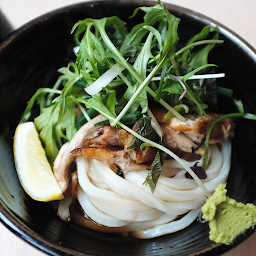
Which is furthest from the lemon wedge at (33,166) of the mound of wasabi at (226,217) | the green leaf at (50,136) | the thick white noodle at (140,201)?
the mound of wasabi at (226,217)

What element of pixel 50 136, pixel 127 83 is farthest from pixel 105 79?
pixel 50 136

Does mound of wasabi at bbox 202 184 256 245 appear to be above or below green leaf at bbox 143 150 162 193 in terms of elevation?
Result: below

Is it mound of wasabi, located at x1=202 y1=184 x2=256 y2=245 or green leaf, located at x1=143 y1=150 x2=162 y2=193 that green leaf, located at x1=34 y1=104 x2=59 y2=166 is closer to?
green leaf, located at x1=143 y1=150 x2=162 y2=193

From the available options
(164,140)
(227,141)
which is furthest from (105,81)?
(227,141)

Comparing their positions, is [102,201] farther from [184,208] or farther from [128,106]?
[128,106]

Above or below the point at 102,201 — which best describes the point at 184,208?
below

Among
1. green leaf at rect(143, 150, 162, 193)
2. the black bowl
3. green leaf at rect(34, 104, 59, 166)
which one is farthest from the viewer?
green leaf at rect(34, 104, 59, 166)

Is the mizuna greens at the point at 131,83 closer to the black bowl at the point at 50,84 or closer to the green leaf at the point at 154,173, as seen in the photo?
the green leaf at the point at 154,173

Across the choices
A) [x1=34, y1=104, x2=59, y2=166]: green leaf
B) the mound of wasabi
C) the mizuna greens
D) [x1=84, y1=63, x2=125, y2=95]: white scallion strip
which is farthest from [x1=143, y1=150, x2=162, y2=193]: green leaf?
[x1=34, y1=104, x2=59, y2=166]: green leaf
